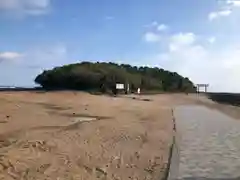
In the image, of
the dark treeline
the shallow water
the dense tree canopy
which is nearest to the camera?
the shallow water

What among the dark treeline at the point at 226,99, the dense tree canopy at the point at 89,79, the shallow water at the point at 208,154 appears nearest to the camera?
the shallow water at the point at 208,154

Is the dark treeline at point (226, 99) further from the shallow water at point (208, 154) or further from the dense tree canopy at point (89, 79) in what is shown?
the shallow water at point (208, 154)

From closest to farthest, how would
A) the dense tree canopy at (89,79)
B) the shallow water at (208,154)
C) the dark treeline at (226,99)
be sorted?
the shallow water at (208,154) < the dark treeline at (226,99) < the dense tree canopy at (89,79)

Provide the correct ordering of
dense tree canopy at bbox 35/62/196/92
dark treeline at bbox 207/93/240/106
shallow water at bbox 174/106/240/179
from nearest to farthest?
shallow water at bbox 174/106/240/179, dark treeline at bbox 207/93/240/106, dense tree canopy at bbox 35/62/196/92

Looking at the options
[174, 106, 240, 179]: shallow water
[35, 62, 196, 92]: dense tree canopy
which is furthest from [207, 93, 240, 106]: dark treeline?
[174, 106, 240, 179]: shallow water

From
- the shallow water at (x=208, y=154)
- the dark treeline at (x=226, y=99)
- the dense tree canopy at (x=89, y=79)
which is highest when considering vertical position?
the dense tree canopy at (x=89, y=79)

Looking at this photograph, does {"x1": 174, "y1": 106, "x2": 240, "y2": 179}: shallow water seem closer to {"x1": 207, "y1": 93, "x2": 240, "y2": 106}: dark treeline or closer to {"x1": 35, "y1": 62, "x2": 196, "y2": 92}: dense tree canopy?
{"x1": 207, "y1": 93, "x2": 240, "y2": 106}: dark treeline

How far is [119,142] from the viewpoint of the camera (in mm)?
12859

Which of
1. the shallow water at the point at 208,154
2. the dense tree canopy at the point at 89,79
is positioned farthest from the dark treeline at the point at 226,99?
the shallow water at the point at 208,154

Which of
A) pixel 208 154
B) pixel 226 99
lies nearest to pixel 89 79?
pixel 226 99

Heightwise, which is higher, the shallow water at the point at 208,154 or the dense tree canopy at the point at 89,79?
the dense tree canopy at the point at 89,79

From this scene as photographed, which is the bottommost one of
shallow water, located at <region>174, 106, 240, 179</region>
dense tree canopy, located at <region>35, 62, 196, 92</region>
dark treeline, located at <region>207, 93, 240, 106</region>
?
shallow water, located at <region>174, 106, 240, 179</region>

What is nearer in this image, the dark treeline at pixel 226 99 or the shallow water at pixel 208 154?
the shallow water at pixel 208 154

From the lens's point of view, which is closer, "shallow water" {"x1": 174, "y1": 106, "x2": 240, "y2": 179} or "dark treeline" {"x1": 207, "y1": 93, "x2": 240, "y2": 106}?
"shallow water" {"x1": 174, "y1": 106, "x2": 240, "y2": 179}
